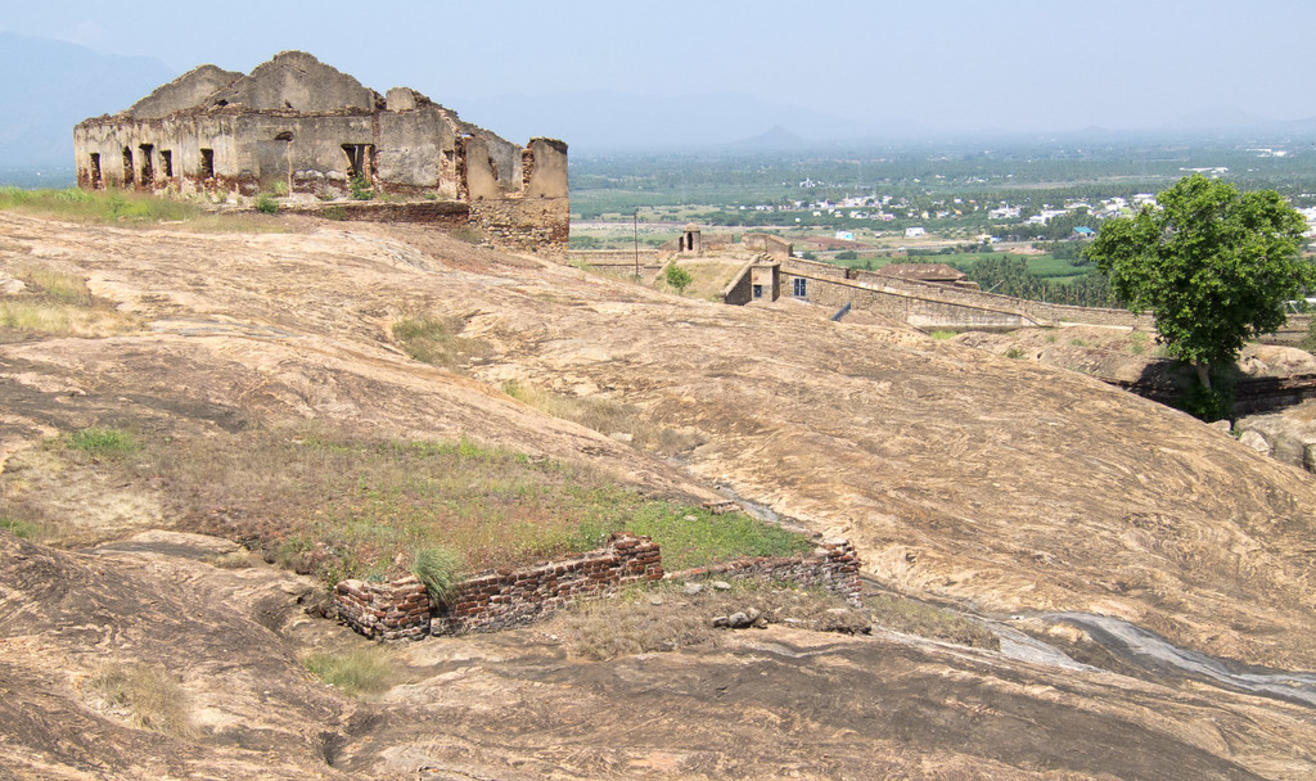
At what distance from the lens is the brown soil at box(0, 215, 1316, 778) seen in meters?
6.50

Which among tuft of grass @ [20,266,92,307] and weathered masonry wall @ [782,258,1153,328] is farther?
weathered masonry wall @ [782,258,1153,328]

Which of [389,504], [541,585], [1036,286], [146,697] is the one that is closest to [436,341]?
[389,504]

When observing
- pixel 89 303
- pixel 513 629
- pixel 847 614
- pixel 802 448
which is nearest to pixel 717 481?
pixel 802 448

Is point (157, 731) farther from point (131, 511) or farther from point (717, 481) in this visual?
point (717, 481)

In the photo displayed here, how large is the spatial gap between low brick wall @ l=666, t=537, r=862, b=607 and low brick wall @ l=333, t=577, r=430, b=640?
2395 mm

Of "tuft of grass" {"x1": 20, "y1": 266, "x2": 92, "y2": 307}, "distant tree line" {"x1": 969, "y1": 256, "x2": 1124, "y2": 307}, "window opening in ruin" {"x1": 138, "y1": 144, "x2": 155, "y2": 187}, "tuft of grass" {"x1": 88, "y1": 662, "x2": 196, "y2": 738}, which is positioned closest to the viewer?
"tuft of grass" {"x1": 88, "y1": 662, "x2": 196, "y2": 738}

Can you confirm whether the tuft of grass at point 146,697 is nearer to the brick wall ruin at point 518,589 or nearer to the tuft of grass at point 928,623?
the brick wall ruin at point 518,589

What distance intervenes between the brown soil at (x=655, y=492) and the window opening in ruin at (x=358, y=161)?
154 inches

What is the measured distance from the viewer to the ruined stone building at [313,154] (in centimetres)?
2548

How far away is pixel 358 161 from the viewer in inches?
1059

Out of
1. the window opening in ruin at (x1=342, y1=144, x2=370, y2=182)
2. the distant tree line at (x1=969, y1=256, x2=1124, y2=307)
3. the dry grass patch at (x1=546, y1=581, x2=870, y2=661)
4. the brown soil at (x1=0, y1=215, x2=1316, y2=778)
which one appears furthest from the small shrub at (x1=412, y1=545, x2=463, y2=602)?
the distant tree line at (x1=969, y1=256, x2=1124, y2=307)

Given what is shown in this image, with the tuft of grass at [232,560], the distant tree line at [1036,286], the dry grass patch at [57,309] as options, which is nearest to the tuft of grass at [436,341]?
the dry grass patch at [57,309]

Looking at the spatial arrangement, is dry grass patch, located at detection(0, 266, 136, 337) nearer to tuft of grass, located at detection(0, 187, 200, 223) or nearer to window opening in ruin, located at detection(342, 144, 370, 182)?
tuft of grass, located at detection(0, 187, 200, 223)

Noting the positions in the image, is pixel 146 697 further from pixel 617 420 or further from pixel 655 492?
pixel 617 420
